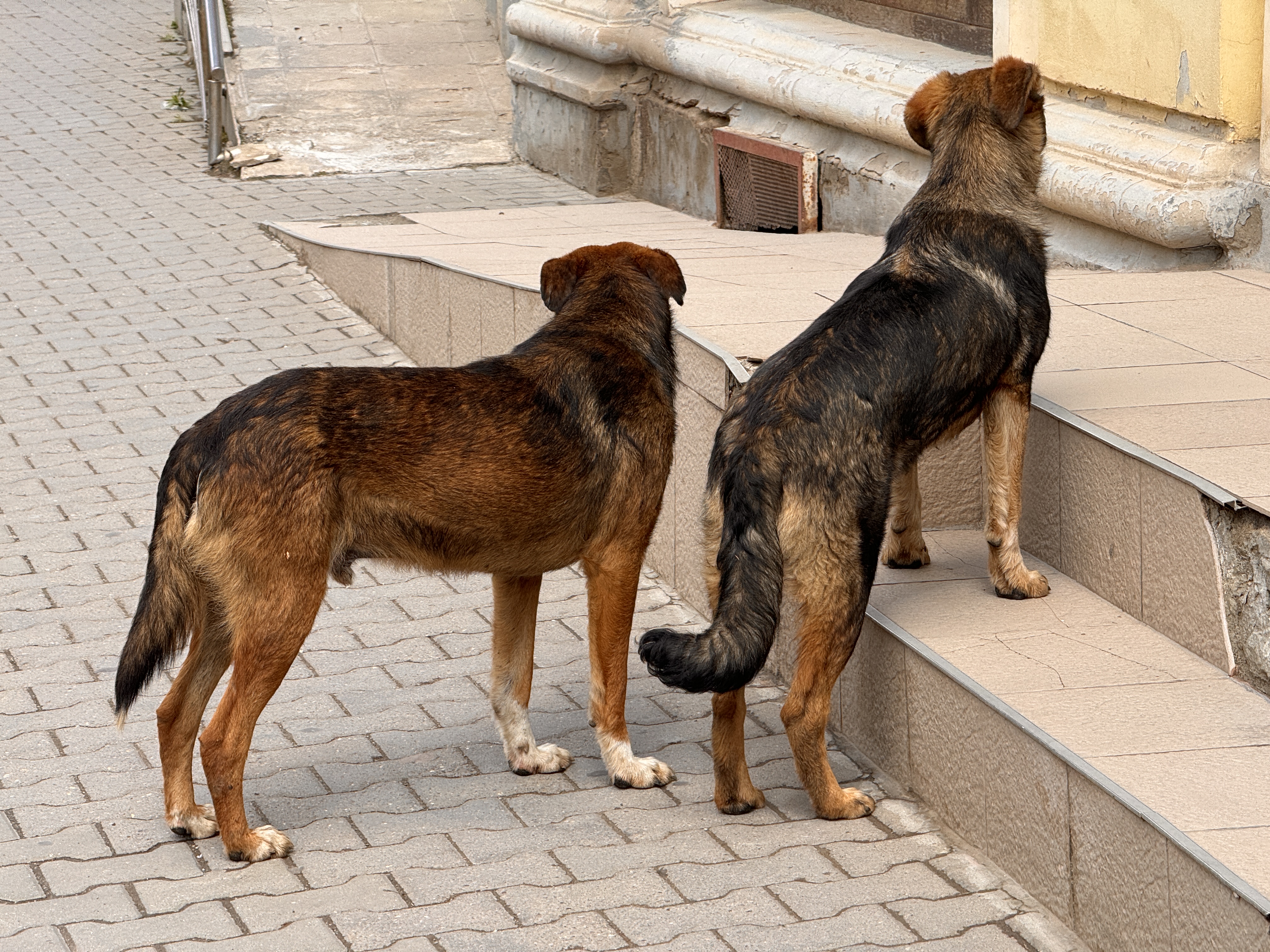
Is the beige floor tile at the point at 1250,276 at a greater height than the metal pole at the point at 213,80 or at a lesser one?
lesser

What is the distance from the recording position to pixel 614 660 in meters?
4.79

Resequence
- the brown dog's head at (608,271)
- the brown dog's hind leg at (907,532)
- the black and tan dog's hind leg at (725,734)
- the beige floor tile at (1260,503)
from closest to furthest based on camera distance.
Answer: the beige floor tile at (1260,503)
the black and tan dog's hind leg at (725,734)
the brown dog's head at (608,271)
the brown dog's hind leg at (907,532)

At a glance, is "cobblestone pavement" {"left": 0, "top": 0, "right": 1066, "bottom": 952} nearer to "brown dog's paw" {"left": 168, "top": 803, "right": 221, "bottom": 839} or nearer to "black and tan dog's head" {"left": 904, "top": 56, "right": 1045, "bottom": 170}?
"brown dog's paw" {"left": 168, "top": 803, "right": 221, "bottom": 839}

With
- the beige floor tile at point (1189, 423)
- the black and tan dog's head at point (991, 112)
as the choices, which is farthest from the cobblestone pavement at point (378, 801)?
the black and tan dog's head at point (991, 112)

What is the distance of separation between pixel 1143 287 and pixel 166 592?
14.1ft

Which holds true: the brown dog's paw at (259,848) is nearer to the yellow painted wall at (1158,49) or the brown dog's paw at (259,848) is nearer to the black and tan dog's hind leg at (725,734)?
the black and tan dog's hind leg at (725,734)

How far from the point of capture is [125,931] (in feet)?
13.3

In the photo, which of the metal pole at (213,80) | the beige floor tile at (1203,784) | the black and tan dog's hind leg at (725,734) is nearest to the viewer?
the beige floor tile at (1203,784)

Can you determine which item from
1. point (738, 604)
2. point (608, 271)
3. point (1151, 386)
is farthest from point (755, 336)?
point (738, 604)

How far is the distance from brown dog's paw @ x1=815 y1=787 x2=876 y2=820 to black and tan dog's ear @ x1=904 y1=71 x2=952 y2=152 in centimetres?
202

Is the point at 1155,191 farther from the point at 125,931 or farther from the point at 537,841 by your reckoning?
the point at 125,931

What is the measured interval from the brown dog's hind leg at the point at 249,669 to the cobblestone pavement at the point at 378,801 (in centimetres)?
21

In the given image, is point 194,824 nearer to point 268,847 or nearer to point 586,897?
point 268,847

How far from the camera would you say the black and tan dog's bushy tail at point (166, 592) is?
4.33m
